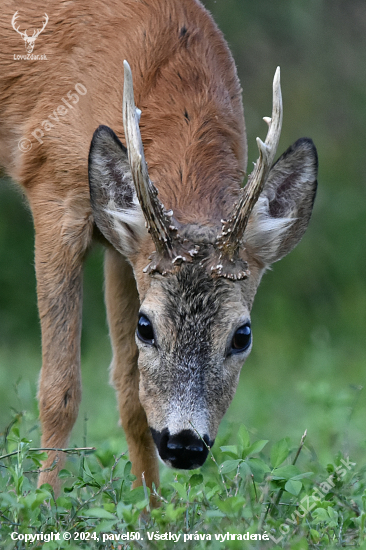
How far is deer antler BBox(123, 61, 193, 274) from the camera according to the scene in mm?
4125

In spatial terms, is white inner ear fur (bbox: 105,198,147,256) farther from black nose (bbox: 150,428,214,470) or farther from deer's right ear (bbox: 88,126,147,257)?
black nose (bbox: 150,428,214,470)

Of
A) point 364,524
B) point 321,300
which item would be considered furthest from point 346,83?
point 364,524

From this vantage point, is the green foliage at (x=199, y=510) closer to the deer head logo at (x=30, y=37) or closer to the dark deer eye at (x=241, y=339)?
the dark deer eye at (x=241, y=339)

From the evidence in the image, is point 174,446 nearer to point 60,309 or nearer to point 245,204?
point 245,204

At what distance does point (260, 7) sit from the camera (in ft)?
42.2

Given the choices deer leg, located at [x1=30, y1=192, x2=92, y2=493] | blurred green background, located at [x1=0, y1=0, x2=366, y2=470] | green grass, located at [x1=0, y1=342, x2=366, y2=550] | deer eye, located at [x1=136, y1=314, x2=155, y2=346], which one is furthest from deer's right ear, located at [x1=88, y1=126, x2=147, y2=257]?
blurred green background, located at [x1=0, y1=0, x2=366, y2=470]

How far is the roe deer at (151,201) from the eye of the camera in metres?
4.21

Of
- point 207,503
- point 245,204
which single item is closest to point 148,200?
point 245,204

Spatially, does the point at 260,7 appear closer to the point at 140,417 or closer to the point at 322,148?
the point at 322,148

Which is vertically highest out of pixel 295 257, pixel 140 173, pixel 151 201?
pixel 140 173

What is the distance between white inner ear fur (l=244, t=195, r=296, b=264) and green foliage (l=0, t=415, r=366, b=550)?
48.1 inches

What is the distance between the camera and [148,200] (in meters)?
4.16

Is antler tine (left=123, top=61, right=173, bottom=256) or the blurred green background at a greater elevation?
antler tine (left=123, top=61, right=173, bottom=256)

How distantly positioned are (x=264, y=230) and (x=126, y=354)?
154 centimetres
